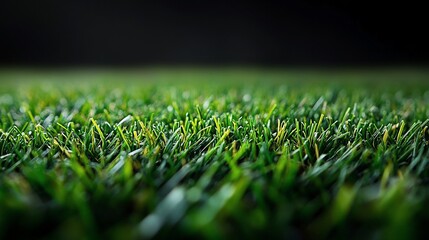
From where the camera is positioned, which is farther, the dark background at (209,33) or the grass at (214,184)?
the dark background at (209,33)

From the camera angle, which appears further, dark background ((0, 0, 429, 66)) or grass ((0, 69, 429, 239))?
dark background ((0, 0, 429, 66))

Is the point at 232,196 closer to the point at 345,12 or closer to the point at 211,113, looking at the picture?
the point at 211,113

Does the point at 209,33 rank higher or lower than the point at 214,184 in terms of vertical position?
lower

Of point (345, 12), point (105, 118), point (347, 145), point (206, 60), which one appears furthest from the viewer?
point (206, 60)

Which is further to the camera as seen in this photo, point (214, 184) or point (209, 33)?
point (209, 33)

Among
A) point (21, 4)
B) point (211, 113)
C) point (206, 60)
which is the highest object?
point (21, 4)

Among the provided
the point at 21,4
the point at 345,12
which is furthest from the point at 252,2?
the point at 21,4

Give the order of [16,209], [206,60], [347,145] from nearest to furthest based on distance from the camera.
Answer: [16,209]
[347,145]
[206,60]

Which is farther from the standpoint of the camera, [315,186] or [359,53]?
[359,53]
